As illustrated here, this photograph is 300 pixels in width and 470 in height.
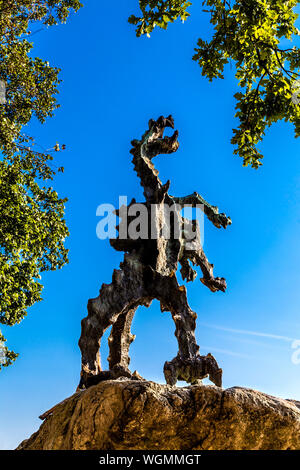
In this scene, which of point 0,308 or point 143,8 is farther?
point 0,308

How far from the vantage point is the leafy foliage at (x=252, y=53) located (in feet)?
18.4

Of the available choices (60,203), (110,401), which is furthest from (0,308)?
(110,401)

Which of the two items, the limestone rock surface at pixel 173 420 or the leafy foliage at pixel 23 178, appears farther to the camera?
the leafy foliage at pixel 23 178

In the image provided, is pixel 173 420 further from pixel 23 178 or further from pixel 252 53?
pixel 23 178

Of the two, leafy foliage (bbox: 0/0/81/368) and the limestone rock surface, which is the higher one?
leafy foliage (bbox: 0/0/81/368)

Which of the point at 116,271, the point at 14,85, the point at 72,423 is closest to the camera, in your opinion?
the point at 72,423

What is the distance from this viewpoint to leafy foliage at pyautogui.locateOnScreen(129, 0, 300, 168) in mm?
5609

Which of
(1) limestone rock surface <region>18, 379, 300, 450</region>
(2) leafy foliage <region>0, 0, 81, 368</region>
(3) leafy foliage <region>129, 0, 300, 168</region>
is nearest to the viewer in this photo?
(1) limestone rock surface <region>18, 379, 300, 450</region>

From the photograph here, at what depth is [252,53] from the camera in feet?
21.0

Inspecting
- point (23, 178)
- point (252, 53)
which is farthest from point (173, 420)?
point (23, 178)
